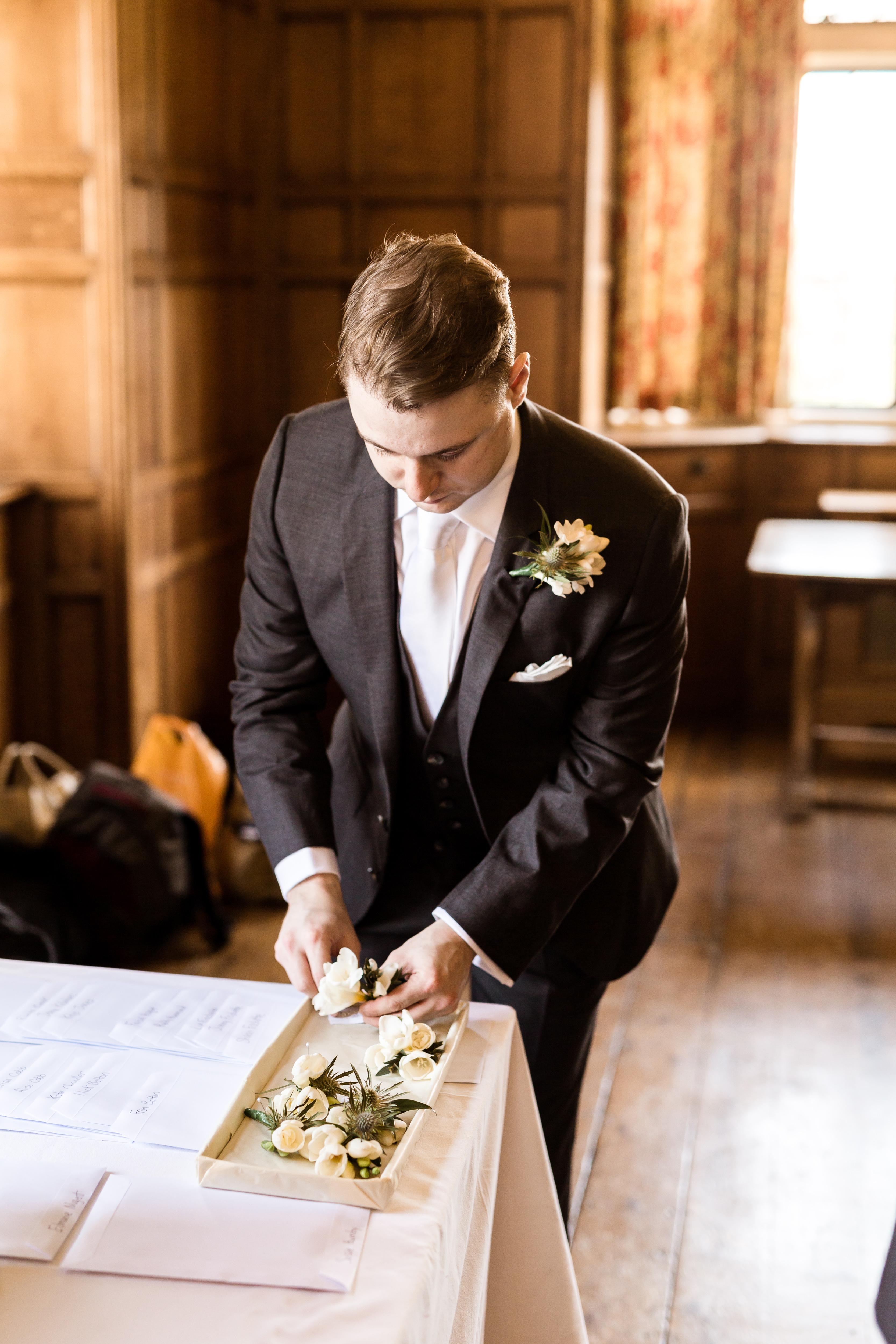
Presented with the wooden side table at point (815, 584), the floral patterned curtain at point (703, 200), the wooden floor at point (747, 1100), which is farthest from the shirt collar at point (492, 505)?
the floral patterned curtain at point (703, 200)

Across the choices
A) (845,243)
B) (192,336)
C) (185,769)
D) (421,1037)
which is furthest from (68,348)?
(845,243)

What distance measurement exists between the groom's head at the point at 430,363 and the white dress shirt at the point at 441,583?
0.49 feet

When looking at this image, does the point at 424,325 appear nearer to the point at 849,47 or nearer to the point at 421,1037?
the point at 421,1037

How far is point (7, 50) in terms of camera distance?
127 inches

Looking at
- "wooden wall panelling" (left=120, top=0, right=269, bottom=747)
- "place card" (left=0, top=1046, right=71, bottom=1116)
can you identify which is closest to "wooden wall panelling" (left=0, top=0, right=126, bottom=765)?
"wooden wall panelling" (left=120, top=0, right=269, bottom=747)

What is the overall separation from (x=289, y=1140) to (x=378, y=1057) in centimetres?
15

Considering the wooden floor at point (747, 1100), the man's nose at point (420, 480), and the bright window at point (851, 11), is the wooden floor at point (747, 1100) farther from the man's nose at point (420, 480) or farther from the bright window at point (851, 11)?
the bright window at point (851, 11)

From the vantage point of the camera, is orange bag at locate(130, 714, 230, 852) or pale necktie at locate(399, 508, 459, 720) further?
orange bag at locate(130, 714, 230, 852)

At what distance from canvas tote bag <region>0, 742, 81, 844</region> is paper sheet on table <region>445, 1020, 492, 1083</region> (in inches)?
78.3

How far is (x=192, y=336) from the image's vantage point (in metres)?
3.99

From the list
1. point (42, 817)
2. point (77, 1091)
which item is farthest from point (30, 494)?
point (77, 1091)

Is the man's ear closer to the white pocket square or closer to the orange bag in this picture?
the white pocket square

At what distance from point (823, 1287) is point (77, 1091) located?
148 centimetres

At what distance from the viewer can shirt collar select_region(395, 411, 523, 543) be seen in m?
1.49
